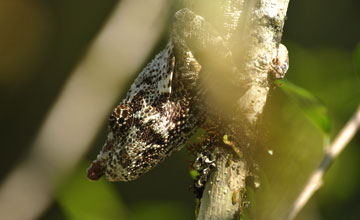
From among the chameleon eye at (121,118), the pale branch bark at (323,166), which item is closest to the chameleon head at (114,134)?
the chameleon eye at (121,118)

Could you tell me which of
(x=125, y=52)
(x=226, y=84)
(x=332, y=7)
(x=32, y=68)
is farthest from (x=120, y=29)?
(x=32, y=68)

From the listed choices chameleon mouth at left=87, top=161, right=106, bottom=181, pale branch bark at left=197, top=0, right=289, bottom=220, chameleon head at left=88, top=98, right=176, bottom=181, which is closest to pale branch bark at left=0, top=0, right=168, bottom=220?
pale branch bark at left=197, top=0, right=289, bottom=220

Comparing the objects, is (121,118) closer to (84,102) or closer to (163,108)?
(163,108)

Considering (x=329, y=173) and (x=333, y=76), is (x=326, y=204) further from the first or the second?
(x=333, y=76)

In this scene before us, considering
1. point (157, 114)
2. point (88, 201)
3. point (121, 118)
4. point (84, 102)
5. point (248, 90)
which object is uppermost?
point (248, 90)

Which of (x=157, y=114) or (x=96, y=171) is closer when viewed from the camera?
(x=157, y=114)

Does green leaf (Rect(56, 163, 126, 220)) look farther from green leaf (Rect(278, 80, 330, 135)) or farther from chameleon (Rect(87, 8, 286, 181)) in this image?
green leaf (Rect(278, 80, 330, 135))

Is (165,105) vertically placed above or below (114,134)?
above

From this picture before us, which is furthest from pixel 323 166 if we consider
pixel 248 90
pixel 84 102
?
pixel 84 102
